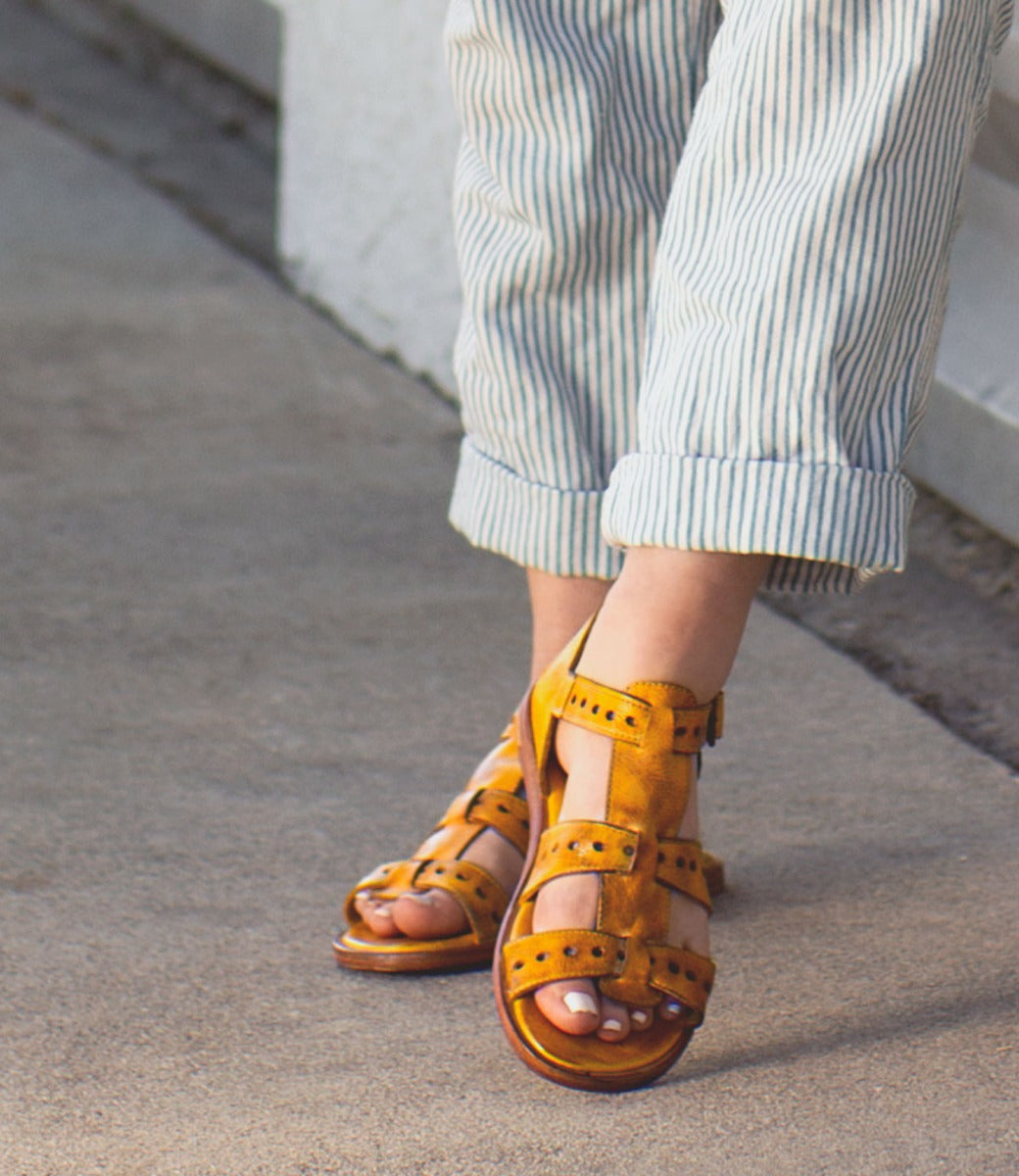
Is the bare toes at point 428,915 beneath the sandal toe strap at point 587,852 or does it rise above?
beneath

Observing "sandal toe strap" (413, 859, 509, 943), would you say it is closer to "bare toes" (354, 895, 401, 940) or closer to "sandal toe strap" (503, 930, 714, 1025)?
"bare toes" (354, 895, 401, 940)

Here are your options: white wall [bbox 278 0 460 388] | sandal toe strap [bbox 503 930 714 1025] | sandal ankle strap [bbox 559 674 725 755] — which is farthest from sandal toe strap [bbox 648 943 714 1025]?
white wall [bbox 278 0 460 388]

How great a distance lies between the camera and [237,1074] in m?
0.96

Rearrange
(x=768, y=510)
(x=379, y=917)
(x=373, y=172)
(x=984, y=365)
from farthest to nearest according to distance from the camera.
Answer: (x=373, y=172) → (x=984, y=365) → (x=379, y=917) → (x=768, y=510)

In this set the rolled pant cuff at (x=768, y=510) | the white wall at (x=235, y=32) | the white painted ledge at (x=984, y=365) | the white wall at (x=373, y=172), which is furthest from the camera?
the white wall at (x=235, y=32)

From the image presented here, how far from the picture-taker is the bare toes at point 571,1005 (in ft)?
3.04

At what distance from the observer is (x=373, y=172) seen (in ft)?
7.71

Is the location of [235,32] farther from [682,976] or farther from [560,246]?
[682,976]

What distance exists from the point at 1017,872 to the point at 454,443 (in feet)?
3.38

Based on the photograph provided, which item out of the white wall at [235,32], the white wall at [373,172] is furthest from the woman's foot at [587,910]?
the white wall at [235,32]

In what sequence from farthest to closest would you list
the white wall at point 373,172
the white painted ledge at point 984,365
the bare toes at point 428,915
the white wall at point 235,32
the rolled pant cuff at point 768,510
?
1. the white wall at point 235,32
2. the white wall at point 373,172
3. the white painted ledge at point 984,365
4. the bare toes at point 428,915
5. the rolled pant cuff at point 768,510

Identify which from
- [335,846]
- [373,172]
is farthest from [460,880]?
[373,172]

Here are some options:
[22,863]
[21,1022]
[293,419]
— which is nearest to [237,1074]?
[21,1022]

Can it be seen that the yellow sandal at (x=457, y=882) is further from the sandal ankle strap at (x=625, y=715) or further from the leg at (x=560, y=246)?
the sandal ankle strap at (x=625, y=715)
